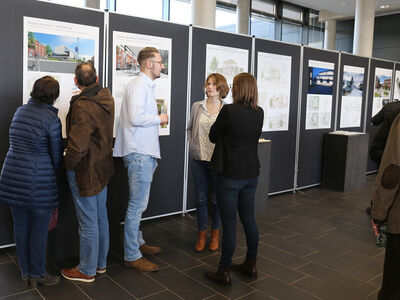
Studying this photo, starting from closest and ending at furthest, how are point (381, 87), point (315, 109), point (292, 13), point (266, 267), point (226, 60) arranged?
point (266, 267), point (226, 60), point (315, 109), point (381, 87), point (292, 13)

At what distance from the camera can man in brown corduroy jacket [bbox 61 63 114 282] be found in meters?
2.67

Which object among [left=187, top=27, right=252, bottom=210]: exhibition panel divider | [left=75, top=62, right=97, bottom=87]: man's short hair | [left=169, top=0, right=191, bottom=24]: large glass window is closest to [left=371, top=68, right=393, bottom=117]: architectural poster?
[left=187, top=27, right=252, bottom=210]: exhibition panel divider

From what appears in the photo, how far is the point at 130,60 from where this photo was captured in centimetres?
400

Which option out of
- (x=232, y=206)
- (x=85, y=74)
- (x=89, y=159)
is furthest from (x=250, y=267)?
(x=85, y=74)

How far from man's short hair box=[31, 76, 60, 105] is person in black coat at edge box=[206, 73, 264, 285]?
1134mm

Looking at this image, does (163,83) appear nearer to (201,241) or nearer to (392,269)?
(201,241)

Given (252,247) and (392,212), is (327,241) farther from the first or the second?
(392,212)

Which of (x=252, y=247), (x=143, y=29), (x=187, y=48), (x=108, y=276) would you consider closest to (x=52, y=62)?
(x=143, y=29)

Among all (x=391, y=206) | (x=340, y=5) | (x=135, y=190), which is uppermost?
(x=340, y=5)

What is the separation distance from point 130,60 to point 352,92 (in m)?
4.45

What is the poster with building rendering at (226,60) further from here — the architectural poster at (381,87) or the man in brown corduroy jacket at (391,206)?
the architectural poster at (381,87)

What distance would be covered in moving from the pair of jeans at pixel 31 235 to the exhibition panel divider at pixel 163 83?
1014 mm

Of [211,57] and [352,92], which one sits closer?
[211,57]

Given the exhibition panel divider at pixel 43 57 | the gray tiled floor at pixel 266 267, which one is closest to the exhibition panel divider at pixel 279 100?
the gray tiled floor at pixel 266 267
